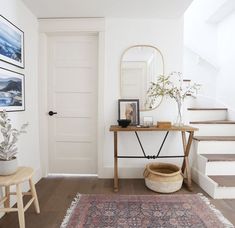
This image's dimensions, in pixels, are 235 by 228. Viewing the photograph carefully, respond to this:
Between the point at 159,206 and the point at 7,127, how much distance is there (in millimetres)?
1717

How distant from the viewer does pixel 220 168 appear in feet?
7.89

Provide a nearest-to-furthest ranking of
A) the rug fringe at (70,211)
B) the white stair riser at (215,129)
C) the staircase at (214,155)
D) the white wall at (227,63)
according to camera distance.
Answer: the rug fringe at (70,211), the staircase at (214,155), the white stair riser at (215,129), the white wall at (227,63)

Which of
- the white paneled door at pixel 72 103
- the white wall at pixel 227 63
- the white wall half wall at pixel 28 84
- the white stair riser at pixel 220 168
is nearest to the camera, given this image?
the white wall half wall at pixel 28 84

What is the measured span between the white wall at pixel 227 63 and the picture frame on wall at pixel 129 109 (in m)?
1.85

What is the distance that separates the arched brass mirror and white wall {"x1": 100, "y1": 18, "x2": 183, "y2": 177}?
8 centimetres

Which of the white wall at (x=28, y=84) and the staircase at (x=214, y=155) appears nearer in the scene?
the white wall at (x=28, y=84)

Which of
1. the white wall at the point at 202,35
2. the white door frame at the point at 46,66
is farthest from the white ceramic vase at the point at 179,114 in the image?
the white wall at the point at 202,35

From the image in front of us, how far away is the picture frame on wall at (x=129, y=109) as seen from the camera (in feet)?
8.75

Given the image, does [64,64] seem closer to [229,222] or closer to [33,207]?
[33,207]

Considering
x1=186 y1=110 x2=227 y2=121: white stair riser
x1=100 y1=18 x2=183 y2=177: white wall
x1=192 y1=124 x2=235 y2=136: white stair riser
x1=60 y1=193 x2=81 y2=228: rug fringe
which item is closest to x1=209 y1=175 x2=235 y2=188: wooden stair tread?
x1=100 y1=18 x2=183 y2=177: white wall

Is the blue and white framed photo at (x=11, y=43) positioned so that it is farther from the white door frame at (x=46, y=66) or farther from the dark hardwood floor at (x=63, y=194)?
the dark hardwood floor at (x=63, y=194)

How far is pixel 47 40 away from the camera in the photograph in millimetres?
2793

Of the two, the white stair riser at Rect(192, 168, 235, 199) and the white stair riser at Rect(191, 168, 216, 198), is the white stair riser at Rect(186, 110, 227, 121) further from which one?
the white stair riser at Rect(192, 168, 235, 199)

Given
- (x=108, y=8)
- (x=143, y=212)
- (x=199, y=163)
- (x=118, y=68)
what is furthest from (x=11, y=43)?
(x=199, y=163)
